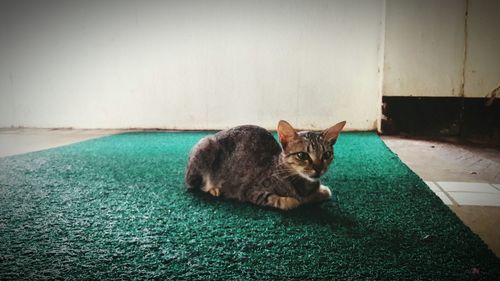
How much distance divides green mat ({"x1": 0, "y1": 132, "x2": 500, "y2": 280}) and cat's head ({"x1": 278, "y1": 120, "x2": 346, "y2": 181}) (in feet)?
0.65

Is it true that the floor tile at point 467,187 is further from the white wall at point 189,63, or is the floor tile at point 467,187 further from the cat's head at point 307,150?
the white wall at point 189,63

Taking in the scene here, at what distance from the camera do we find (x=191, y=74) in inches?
168

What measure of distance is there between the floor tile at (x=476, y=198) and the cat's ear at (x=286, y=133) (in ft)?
3.02

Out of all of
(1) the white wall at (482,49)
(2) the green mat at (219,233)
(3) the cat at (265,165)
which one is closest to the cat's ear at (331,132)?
(3) the cat at (265,165)

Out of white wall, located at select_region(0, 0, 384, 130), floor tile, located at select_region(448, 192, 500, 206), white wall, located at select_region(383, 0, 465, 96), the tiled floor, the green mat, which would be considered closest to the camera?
the green mat

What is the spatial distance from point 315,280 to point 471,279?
468 mm

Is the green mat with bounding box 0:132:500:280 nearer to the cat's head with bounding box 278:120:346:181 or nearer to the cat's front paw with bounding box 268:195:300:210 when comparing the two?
the cat's front paw with bounding box 268:195:300:210

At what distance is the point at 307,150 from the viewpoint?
1.67 meters

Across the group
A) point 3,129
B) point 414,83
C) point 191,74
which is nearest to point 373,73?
point 414,83

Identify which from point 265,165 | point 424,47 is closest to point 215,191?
point 265,165

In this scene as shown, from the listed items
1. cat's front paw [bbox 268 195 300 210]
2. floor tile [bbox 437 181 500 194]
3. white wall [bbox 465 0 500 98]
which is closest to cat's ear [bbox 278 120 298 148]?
cat's front paw [bbox 268 195 300 210]

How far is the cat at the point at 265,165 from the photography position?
168 cm

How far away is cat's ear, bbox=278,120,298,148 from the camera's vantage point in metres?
1.71

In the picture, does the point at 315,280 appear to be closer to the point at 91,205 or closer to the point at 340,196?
the point at 340,196
